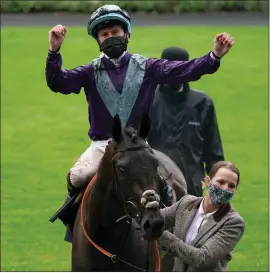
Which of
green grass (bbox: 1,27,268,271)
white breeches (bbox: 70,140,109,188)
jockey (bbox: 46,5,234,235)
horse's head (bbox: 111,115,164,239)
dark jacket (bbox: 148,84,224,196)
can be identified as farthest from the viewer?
green grass (bbox: 1,27,268,271)

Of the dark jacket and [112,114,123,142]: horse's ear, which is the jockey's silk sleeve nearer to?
[112,114,123,142]: horse's ear

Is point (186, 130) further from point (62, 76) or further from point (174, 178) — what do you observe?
point (62, 76)

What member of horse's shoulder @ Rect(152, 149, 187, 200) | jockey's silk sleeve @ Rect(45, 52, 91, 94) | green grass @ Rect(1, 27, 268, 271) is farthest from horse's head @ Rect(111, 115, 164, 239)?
green grass @ Rect(1, 27, 268, 271)

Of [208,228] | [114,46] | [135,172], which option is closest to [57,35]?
[114,46]

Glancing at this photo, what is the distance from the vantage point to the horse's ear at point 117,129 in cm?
647

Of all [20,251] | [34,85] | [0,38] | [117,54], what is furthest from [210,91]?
[117,54]

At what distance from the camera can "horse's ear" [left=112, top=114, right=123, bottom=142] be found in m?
6.47

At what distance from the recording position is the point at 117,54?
6.89 meters

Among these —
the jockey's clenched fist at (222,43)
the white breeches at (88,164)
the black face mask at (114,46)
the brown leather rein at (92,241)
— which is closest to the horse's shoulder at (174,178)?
the white breeches at (88,164)

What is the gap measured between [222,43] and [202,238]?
1.13 m

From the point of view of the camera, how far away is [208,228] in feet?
20.9

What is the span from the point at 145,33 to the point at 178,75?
18.7m

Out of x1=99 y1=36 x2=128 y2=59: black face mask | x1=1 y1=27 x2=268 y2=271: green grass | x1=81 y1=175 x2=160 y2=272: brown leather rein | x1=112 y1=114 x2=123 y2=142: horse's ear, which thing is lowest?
x1=1 y1=27 x2=268 y2=271: green grass

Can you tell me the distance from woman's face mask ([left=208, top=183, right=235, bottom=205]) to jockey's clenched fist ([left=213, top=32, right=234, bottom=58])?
31.2 inches
